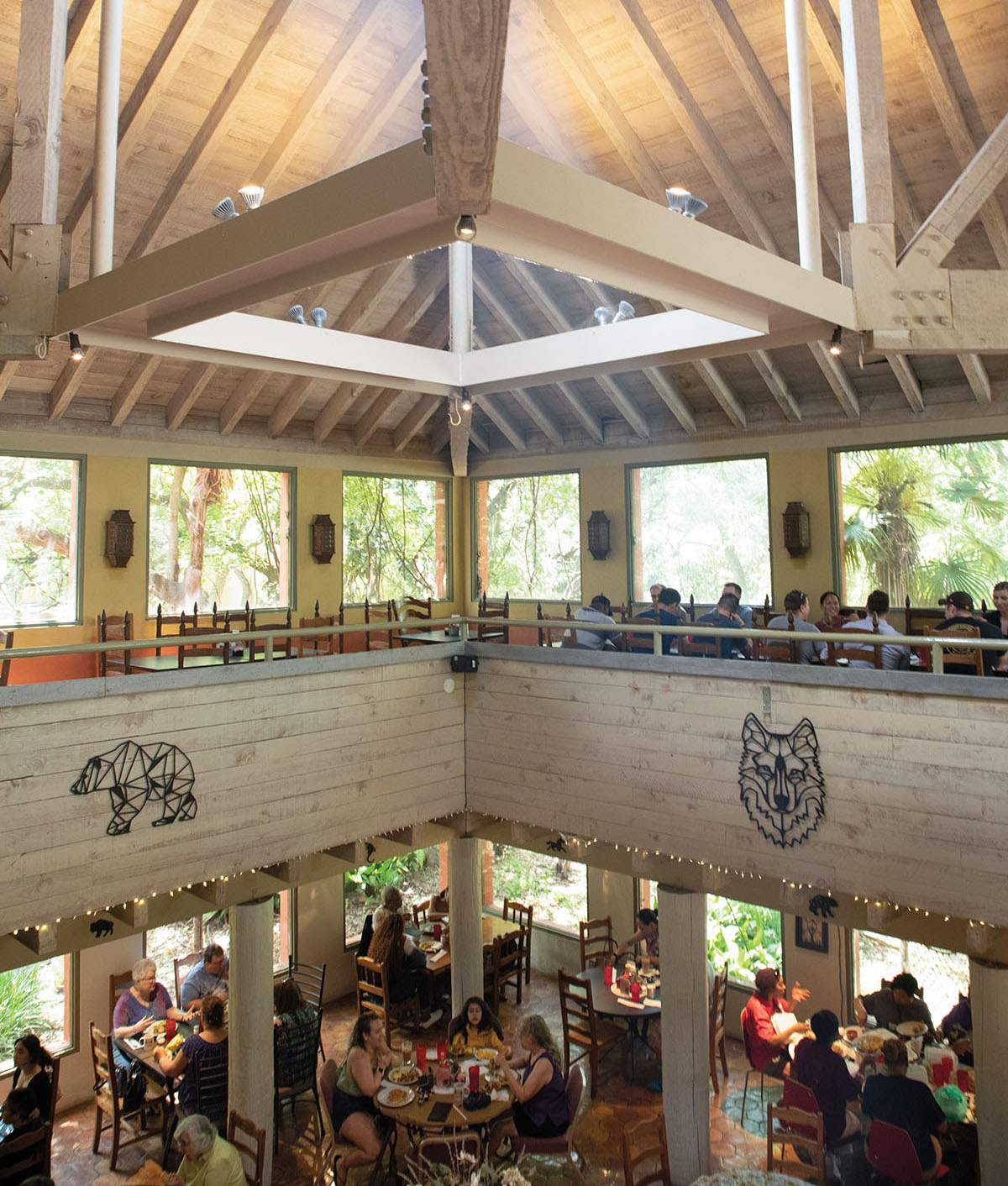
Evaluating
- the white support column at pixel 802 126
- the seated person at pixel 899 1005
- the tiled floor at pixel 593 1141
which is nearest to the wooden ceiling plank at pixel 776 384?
the white support column at pixel 802 126

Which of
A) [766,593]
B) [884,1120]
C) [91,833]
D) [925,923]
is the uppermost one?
[766,593]

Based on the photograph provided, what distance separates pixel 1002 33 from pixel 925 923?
5.77 m

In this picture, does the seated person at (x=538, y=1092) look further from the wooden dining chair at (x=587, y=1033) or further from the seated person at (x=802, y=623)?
the seated person at (x=802, y=623)

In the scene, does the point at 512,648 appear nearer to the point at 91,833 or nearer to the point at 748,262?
the point at 91,833

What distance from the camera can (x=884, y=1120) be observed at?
579cm

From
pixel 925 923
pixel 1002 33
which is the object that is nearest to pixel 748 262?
pixel 1002 33

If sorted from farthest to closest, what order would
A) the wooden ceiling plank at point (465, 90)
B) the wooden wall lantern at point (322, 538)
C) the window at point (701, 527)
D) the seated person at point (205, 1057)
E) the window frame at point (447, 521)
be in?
the window frame at point (447, 521) → the wooden wall lantern at point (322, 538) → the window at point (701, 527) → the seated person at point (205, 1057) → the wooden ceiling plank at point (465, 90)

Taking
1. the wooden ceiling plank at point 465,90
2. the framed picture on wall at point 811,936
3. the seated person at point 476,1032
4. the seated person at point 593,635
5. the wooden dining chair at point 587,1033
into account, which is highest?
the wooden ceiling plank at point 465,90

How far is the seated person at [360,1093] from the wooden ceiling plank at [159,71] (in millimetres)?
6232

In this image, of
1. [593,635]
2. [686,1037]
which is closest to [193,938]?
[686,1037]

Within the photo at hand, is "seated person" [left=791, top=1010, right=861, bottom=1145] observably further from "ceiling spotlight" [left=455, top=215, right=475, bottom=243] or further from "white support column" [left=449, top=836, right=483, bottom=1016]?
"ceiling spotlight" [left=455, top=215, right=475, bottom=243]

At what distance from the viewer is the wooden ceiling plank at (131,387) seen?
8414mm

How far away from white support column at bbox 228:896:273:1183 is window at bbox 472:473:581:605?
5968 mm

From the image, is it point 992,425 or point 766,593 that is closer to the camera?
point 992,425
